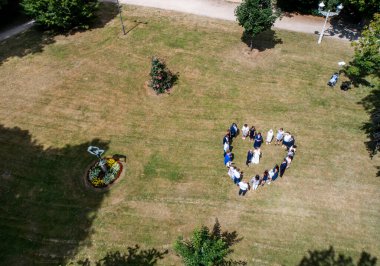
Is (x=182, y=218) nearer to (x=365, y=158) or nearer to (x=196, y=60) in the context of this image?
(x=365, y=158)

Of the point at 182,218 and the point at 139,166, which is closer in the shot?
the point at 182,218

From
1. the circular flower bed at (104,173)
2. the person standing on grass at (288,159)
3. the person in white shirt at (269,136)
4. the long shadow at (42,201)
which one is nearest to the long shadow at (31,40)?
the long shadow at (42,201)

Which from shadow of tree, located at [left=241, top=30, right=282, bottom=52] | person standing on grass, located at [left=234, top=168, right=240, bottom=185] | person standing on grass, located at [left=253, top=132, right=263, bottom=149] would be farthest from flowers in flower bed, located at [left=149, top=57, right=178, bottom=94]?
person standing on grass, located at [left=234, top=168, right=240, bottom=185]

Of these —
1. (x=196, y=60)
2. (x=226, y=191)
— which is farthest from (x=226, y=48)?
(x=226, y=191)

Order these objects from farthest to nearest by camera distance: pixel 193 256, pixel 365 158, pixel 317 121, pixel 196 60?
1. pixel 196 60
2. pixel 317 121
3. pixel 365 158
4. pixel 193 256

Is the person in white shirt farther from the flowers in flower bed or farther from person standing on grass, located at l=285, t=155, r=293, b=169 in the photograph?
the flowers in flower bed

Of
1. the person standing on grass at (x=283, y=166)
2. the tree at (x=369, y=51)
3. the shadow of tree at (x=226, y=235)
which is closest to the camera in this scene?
the shadow of tree at (x=226, y=235)

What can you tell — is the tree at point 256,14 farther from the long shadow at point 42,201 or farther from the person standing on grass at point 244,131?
the long shadow at point 42,201
